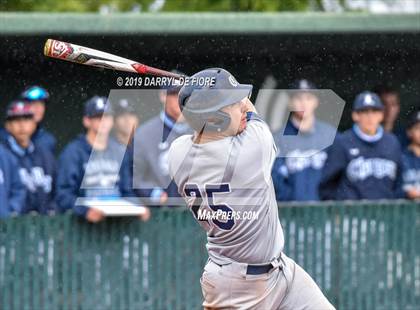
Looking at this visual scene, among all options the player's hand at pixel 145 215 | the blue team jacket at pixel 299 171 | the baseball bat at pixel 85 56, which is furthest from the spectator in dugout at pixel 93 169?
the baseball bat at pixel 85 56

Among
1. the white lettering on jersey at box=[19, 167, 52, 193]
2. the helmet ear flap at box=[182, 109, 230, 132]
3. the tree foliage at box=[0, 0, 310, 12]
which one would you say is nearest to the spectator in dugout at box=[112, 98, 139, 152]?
the white lettering on jersey at box=[19, 167, 52, 193]

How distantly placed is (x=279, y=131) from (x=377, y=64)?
52.4 inches

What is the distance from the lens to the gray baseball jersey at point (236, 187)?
5590 mm

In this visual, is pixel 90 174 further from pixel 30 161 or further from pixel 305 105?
pixel 305 105

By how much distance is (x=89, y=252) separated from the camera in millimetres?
7727

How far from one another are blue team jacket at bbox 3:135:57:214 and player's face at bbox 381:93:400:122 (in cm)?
317

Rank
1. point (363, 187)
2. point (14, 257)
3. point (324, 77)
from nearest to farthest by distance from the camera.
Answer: point (14, 257)
point (363, 187)
point (324, 77)

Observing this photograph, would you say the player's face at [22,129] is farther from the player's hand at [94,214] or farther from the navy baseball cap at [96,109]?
the player's hand at [94,214]

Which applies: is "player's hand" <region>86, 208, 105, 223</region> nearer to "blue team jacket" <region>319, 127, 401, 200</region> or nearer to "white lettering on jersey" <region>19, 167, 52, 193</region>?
"white lettering on jersey" <region>19, 167, 52, 193</region>

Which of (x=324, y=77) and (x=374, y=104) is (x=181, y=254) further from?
(x=324, y=77)

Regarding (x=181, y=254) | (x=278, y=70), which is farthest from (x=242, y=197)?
(x=278, y=70)

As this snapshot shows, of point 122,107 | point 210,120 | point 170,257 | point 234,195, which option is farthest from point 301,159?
point 210,120

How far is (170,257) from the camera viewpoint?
7852 millimetres

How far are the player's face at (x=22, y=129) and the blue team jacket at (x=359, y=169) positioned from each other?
92.9 inches
